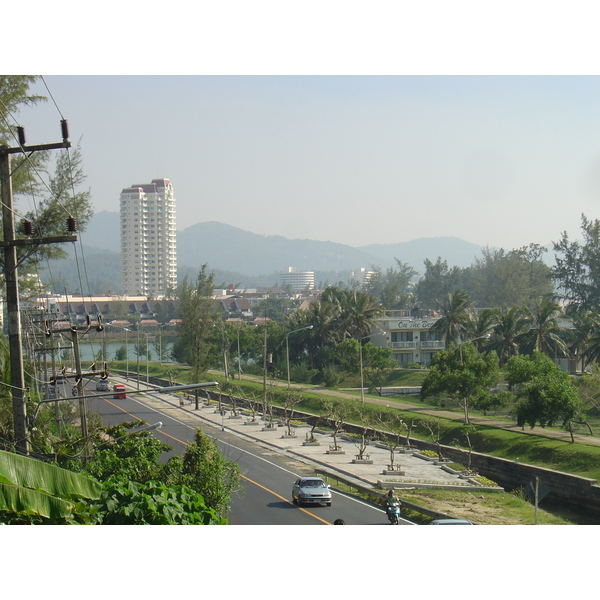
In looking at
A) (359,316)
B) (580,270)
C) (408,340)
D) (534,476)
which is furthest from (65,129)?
(580,270)

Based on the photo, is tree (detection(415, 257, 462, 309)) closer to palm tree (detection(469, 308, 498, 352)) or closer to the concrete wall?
palm tree (detection(469, 308, 498, 352))

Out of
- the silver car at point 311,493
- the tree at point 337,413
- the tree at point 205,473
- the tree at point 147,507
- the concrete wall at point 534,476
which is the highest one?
the tree at point 147,507

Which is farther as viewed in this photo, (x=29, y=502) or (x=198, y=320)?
(x=198, y=320)

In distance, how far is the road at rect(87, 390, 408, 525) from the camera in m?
22.5

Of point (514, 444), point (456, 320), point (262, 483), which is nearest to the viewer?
point (262, 483)

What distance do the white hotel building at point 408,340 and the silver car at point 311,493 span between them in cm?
4383

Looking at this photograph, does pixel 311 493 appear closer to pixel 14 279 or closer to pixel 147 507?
pixel 147 507

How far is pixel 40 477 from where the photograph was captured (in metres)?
10.2

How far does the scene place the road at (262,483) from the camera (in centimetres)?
2248

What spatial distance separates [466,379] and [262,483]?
16.6 meters

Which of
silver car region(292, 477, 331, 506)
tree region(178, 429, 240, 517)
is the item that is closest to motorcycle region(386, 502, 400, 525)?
silver car region(292, 477, 331, 506)

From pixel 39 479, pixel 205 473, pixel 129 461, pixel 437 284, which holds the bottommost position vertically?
pixel 205 473

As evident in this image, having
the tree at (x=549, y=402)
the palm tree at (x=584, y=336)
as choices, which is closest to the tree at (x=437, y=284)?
the palm tree at (x=584, y=336)

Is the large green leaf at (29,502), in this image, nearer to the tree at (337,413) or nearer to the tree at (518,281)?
the tree at (337,413)
